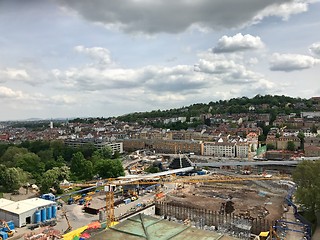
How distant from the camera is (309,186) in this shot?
58.3ft

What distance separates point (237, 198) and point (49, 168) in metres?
18.2

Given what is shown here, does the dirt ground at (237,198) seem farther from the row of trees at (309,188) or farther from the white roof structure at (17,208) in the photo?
the white roof structure at (17,208)

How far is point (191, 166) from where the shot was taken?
36125 millimetres

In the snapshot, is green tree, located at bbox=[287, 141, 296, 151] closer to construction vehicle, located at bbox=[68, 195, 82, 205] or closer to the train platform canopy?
construction vehicle, located at bbox=[68, 195, 82, 205]

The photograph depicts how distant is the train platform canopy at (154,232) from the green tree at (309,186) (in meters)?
13.2

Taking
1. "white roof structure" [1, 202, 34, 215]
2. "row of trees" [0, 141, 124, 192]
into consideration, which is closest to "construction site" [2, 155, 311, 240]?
"white roof structure" [1, 202, 34, 215]

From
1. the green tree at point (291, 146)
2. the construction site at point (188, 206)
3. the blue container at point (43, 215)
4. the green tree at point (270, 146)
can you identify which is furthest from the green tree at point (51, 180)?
the green tree at point (291, 146)

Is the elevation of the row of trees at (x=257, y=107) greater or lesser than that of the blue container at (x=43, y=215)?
greater

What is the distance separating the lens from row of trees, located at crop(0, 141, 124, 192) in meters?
A: 24.7

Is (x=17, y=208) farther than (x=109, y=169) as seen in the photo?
No

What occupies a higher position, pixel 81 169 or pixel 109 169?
pixel 109 169

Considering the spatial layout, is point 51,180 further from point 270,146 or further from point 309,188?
point 270,146

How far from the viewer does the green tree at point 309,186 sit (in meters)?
16.9

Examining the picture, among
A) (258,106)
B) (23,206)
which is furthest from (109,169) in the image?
(258,106)
